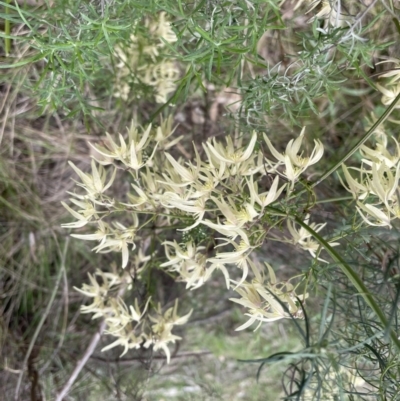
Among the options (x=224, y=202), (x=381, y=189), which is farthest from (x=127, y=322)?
(x=381, y=189)

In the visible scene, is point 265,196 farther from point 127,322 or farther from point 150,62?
point 150,62

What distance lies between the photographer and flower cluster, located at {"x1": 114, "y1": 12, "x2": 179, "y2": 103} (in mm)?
875

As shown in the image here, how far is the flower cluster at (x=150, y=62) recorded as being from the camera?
2.87ft

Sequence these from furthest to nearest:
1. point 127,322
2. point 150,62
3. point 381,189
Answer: point 150,62 < point 127,322 < point 381,189

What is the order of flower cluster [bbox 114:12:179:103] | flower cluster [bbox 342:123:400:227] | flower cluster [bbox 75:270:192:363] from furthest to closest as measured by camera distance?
1. flower cluster [bbox 114:12:179:103]
2. flower cluster [bbox 75:270:192:363]
3. flower cluster [bbox 342:123:400:227]

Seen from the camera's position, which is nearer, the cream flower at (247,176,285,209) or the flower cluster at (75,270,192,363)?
the cream flower at (247,176,285,209)

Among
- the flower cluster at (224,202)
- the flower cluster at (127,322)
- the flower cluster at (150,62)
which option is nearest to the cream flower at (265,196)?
the flower cluster at (224,202)

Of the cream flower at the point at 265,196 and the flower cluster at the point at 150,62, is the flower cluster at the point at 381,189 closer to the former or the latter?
the cream flower at the point at 265,196

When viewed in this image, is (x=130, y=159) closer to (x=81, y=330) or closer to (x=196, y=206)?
(x=196, y=206)

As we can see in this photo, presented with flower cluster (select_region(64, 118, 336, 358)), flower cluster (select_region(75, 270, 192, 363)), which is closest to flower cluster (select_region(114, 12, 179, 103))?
A: flower cluster (select_region(64, 118, 336, 358))

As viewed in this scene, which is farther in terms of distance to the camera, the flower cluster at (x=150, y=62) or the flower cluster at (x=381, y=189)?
the flower cluster at (x=150, y=62)

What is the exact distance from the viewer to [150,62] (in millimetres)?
886

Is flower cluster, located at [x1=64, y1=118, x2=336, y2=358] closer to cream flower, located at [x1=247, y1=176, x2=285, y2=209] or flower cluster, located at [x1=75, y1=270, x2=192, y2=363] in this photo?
cream flower, located at [x1=247, y1=176, x2=285, y2=209]

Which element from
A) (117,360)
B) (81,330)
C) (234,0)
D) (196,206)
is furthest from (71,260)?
(234,0)
